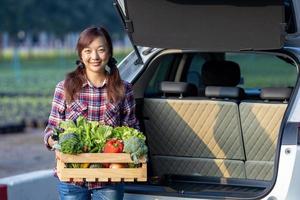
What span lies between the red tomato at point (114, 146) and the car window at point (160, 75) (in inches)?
64.7

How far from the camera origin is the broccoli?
5.29 metres

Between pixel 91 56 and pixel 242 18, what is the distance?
1.25 m

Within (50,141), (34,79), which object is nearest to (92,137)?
(50,141)

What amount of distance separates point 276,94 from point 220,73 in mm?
1178

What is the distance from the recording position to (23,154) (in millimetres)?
15133

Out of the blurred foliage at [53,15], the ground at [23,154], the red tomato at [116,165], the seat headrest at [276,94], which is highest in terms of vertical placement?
the seat headrest at [276,94]

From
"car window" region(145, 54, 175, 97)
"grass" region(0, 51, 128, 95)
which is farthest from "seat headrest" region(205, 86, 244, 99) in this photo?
"grass" region(0, 51, 128, 95)

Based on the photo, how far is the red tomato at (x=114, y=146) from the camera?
5.35 m

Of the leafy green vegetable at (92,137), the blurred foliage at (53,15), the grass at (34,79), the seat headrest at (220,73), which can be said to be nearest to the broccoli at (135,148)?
the leafy green vegetable at (92,137)

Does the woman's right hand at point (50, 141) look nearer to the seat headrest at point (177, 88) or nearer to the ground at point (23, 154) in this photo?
the seat headrest at point (177, 88)

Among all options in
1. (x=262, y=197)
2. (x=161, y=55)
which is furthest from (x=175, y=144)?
(x=262, y=197)

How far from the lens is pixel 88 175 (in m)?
5.30

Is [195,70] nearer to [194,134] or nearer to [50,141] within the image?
[194,134]

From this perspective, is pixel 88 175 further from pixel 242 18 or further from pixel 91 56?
pixel 242 18
